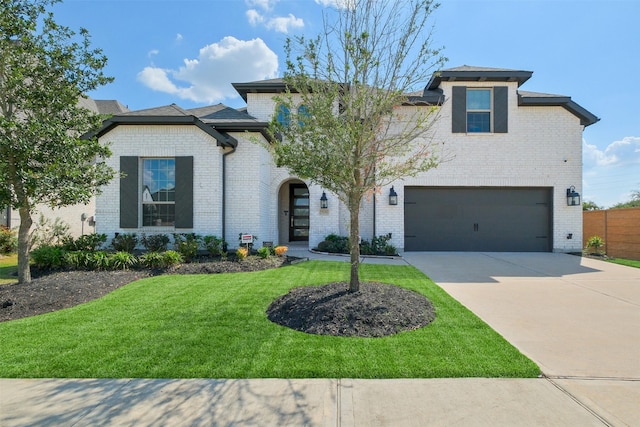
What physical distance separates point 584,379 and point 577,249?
11359 mm

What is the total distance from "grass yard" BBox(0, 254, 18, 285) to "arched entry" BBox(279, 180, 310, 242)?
27.6 feet

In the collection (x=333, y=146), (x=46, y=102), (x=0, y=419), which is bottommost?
(x=0, y=419)

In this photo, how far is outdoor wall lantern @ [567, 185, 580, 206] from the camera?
37.7ft

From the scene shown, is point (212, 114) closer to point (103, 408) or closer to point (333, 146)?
point (333, 146)

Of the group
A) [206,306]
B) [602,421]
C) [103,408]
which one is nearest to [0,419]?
[103,408]

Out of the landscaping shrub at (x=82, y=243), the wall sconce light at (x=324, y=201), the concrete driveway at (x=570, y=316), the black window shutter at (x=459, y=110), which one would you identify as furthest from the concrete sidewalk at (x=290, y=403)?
the black window shutter at (x=459, y=110)

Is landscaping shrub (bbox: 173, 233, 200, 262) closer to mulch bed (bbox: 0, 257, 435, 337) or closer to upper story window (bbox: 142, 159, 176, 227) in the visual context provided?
upper story window (bbox: 142, 159, 176, 227)

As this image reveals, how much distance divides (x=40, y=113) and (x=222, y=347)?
571 cm

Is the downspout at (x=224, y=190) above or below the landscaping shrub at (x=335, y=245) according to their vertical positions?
above

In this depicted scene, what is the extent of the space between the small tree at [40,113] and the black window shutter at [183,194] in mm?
3328

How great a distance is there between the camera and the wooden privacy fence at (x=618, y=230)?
1058cm

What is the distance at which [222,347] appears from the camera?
354 centimetres

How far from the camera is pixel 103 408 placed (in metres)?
2.49

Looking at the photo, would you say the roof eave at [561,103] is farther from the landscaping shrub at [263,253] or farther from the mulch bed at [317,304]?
the landscaping shrub at [263,253]
